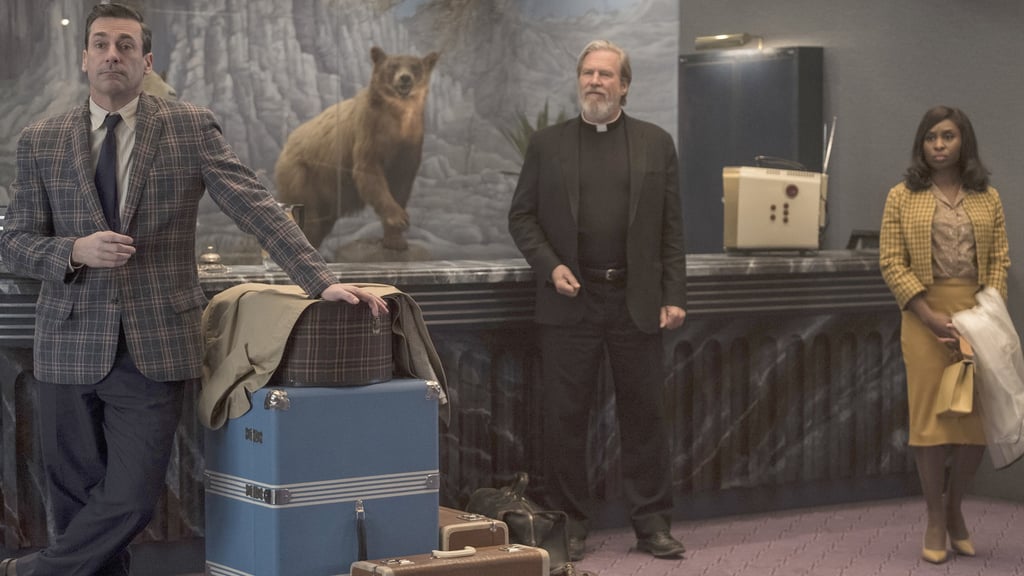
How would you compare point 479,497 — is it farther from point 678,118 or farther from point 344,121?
point 678,118

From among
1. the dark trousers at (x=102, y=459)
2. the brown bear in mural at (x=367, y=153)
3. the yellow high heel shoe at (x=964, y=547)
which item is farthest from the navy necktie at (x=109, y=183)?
the brown bear in mural at (x=367, y=153)

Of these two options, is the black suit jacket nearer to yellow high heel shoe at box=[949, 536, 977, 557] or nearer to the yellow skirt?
the yellow skirt

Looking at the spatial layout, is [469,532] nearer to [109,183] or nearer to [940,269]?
[109,183]

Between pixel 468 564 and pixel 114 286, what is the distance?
1072 millimetres

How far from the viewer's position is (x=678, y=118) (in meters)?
6.98

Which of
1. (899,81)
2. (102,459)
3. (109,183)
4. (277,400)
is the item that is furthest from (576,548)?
(899,81)

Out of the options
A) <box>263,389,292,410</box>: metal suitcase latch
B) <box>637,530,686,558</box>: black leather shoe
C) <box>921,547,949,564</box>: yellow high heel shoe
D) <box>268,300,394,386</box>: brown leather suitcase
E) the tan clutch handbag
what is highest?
<box>268,300,394,386</box>: brown leather suitcase

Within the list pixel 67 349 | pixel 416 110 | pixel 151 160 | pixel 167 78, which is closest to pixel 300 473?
pixel 67 349

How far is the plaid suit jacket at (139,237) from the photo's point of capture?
3246 millimetres

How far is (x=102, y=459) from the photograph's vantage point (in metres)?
3.36

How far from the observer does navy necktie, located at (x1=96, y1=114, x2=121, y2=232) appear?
3.28m

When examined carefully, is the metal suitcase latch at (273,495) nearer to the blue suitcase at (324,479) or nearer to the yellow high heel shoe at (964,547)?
the blue suitcase at (324,479)

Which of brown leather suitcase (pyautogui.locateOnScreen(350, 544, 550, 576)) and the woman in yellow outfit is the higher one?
the woman in yellow outfit

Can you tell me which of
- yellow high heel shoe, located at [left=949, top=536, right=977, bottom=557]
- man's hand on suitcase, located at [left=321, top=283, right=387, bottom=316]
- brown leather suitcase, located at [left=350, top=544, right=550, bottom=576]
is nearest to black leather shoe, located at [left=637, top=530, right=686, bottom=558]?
yellow high heel shoe, located at [left=949, top=536, right=977, bottom=557]
